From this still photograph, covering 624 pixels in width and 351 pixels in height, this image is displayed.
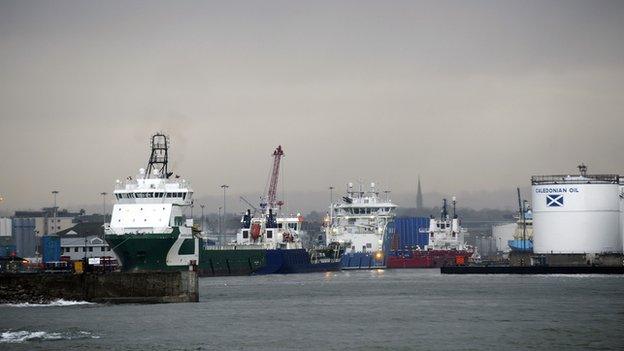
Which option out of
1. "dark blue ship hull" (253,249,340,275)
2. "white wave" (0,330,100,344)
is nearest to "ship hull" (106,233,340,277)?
"dark blue ship hull" (253,249,340,275)

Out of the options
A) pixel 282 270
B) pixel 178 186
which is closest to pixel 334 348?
pixel 178 186

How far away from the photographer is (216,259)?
439 feet

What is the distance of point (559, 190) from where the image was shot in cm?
13738

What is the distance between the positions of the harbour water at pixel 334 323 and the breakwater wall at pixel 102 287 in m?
0.84

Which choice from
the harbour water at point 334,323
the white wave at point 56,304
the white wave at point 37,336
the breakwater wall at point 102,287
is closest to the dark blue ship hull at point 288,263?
the harbour water at point 334,323

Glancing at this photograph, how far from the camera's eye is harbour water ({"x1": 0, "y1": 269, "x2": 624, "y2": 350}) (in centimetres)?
5272

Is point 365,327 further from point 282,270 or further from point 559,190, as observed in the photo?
point 282,270

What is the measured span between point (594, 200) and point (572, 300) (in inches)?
2299

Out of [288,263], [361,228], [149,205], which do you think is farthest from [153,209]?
[361,228]

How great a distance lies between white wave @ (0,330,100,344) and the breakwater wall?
1251cm

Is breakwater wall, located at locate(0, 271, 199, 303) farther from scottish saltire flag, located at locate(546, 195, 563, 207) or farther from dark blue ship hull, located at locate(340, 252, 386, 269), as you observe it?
dark blue ship hull, located at locate(340, 252, 386, 269)

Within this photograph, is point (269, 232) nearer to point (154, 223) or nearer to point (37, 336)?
point (154, 223)

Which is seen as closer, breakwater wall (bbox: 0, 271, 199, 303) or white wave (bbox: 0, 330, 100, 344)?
white wave (bbox: 0, 330, 100, 344)

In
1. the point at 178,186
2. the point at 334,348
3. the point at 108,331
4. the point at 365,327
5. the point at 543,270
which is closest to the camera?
the point at 334,348
